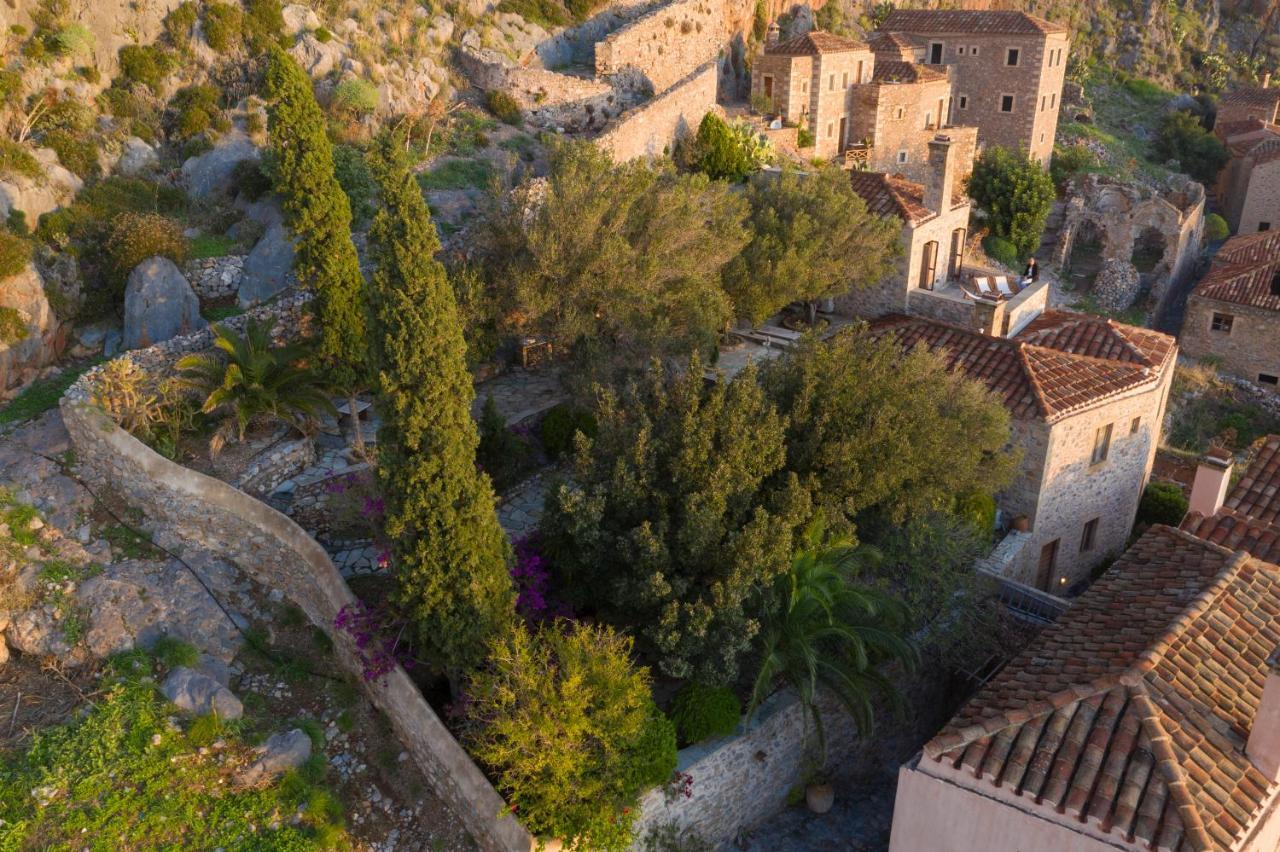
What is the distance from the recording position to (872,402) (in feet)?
49.8

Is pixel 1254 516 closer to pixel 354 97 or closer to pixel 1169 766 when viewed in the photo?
pixel 1169 766

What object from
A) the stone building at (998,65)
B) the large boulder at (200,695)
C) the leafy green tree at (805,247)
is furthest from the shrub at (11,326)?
the stone building at (998,65)

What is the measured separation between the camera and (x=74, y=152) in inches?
845

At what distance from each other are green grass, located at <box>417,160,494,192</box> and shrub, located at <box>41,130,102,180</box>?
743 centimetres

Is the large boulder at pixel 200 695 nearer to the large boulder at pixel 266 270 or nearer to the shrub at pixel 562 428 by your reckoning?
the shrub at pixel 562 428

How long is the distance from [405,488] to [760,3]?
37.9 meters

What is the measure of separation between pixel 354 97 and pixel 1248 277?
101ft

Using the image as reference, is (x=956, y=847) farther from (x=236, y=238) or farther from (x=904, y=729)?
(x=236, y=238)

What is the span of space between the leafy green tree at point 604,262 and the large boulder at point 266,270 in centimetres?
467

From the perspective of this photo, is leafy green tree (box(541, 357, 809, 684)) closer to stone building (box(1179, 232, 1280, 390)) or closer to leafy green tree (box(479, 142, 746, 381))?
leafy green tree (box(479, 142, 746, 381))

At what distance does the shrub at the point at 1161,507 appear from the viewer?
72.1 feet

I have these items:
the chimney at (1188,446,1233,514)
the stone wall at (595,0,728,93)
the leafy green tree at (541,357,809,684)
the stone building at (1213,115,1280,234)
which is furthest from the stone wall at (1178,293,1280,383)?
the leafy green tree at (541,357,809,684)

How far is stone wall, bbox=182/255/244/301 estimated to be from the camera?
1958 cm

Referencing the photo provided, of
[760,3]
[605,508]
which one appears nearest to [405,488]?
[605,508]
